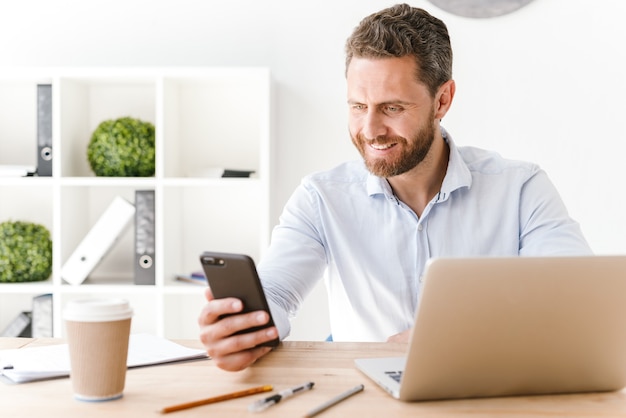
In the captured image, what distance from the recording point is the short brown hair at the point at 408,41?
184 cm

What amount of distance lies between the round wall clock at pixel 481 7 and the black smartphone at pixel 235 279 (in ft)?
6.48

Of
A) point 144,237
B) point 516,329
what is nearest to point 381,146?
point 516,329

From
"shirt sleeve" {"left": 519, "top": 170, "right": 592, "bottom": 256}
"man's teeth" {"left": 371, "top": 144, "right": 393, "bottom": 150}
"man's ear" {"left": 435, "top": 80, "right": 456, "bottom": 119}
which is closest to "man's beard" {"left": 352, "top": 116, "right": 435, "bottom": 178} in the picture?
"man's teeth" {"left": 371, "top": 144, "right": 393, "bottom": 150}

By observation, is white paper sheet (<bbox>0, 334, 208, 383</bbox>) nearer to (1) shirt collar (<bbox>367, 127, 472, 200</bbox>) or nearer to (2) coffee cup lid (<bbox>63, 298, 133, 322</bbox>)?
(2) coffee cup lid (<bbox>63, 298, 133, 322</bbox>)

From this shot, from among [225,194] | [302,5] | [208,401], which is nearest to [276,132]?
[225,194]

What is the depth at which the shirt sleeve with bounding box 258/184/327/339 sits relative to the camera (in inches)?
65.2

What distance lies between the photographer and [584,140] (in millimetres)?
2898

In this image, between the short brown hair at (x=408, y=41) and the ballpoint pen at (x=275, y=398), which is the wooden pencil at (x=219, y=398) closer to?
the ballpoint pen at (x=275, y=398)

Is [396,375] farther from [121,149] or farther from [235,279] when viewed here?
[121,149]

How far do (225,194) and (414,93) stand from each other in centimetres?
124

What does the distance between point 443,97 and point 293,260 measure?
2.01ft

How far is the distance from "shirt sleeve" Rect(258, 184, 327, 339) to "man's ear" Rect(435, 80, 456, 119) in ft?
1.32

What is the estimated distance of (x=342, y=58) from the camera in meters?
2.92

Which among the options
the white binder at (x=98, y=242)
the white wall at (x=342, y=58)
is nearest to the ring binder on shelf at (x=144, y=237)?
the white binder at (x=98, y=242)
